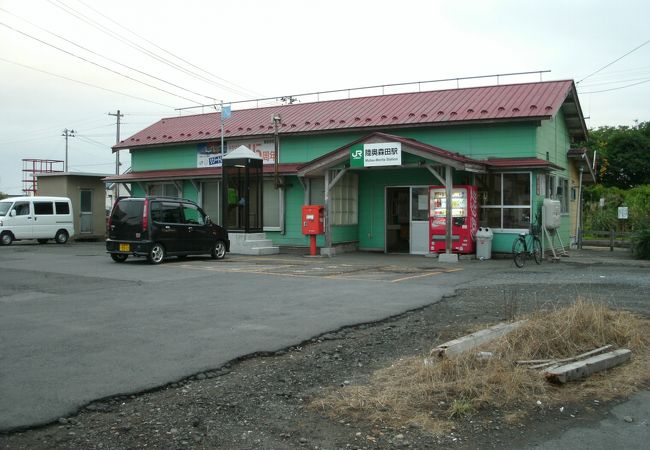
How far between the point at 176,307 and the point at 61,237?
20.3 m

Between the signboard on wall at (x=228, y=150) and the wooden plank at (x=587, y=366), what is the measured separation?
18.3 metres

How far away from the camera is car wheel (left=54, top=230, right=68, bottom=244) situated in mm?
27044

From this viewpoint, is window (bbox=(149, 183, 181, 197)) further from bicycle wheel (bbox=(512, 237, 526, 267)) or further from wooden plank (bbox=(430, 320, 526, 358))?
wooden plank (bbox=(430, 320, 526, 358))

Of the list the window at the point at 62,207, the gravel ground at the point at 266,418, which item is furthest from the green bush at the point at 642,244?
the window at the point at 62,207

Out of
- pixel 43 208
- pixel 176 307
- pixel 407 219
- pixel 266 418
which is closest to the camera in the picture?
pixel 266 418

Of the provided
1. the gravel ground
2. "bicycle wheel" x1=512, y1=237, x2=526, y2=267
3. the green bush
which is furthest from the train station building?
the gravel ground

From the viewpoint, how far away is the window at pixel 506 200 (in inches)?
723

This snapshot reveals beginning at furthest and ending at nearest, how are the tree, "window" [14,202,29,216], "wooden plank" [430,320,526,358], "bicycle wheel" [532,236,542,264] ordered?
1. the tree
2. "window" [14,202,29,216]
3. "bicycle wheel" [532,236,542,264]
4. "wooden plank" [430,320,526,358]

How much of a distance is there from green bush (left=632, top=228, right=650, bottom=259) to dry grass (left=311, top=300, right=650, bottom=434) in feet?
42.4

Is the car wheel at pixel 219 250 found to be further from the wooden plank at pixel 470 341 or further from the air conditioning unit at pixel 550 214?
the wooden plank at pixel 470 341

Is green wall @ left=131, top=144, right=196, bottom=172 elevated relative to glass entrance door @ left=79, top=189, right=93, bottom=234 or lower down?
elevated

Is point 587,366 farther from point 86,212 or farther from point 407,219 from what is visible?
point 86,212

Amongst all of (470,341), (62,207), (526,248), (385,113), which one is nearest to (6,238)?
(62,207)

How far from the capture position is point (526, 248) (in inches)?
659
